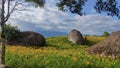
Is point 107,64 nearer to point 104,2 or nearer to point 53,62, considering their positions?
point 53,62

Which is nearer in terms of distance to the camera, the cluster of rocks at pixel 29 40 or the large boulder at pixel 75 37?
the cluster of rocks at pixel 29 40

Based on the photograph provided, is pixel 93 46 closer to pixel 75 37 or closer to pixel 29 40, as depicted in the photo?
pixel 29 40

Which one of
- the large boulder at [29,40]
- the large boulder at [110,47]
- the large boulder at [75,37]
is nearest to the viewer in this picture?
the large boulder at [110,47]

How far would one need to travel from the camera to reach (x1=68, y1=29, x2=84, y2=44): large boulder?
4625 centimetres

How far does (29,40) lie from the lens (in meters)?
38.9

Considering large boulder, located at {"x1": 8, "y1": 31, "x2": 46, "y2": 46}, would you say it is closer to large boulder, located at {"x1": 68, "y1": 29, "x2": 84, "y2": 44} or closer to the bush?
the bush

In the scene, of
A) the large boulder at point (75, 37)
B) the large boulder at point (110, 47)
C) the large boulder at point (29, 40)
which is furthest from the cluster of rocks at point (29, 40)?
the large boulder at point (110, 47)

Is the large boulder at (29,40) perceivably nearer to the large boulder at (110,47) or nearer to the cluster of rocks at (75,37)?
the cluster of rocks at (75,37)

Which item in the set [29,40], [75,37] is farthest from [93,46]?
[75,37]

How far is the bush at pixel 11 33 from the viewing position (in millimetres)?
39469

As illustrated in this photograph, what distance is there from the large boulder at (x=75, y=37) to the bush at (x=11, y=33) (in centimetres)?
868

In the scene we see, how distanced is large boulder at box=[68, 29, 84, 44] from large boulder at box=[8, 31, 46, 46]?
692 cm

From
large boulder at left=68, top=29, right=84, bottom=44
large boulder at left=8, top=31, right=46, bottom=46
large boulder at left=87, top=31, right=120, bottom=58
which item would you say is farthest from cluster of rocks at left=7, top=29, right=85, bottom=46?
large boulder at left=87, top=31, right=120, bottom=58

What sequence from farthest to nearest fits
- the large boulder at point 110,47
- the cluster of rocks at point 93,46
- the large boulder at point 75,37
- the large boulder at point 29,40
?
1. the large boulder at point 75,37
2. the large boulder at point 29,40
3. the cluster of rocks at point 93,46
4. the large boulder at point 110,47
